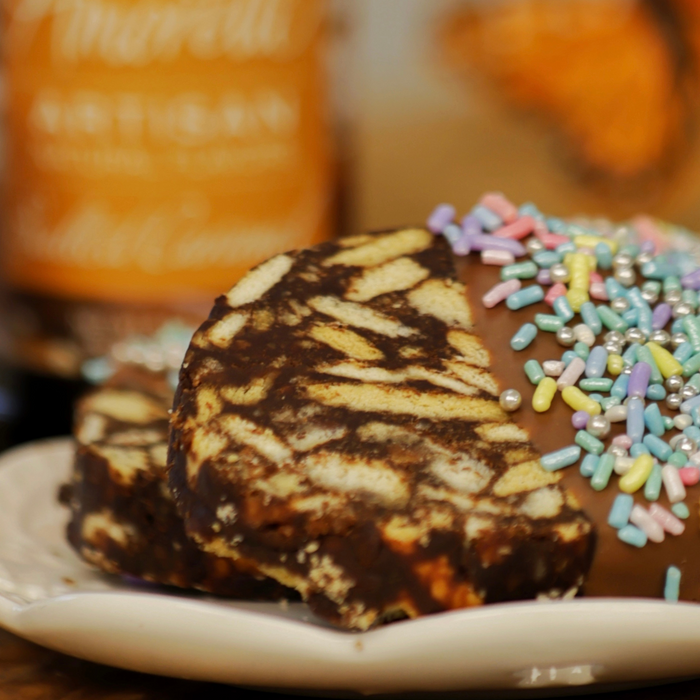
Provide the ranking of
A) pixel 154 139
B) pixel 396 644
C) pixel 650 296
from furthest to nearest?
pixel 154 139 < pixel 650 296 < pixel 396 644

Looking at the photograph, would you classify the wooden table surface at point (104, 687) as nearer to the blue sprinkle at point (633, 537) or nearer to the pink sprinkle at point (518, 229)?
the blue sprinkle at point (633, 537)

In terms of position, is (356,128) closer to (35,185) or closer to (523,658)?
(35,185)

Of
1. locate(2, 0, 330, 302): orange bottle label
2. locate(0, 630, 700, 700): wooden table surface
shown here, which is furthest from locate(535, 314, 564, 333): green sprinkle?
locate(2, 0, 330, 302): orange bottle label

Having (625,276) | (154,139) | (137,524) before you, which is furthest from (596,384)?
(154,139)

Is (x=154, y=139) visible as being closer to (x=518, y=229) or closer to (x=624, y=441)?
(x=518, y=229)

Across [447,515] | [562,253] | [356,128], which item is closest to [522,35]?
[356,128]
